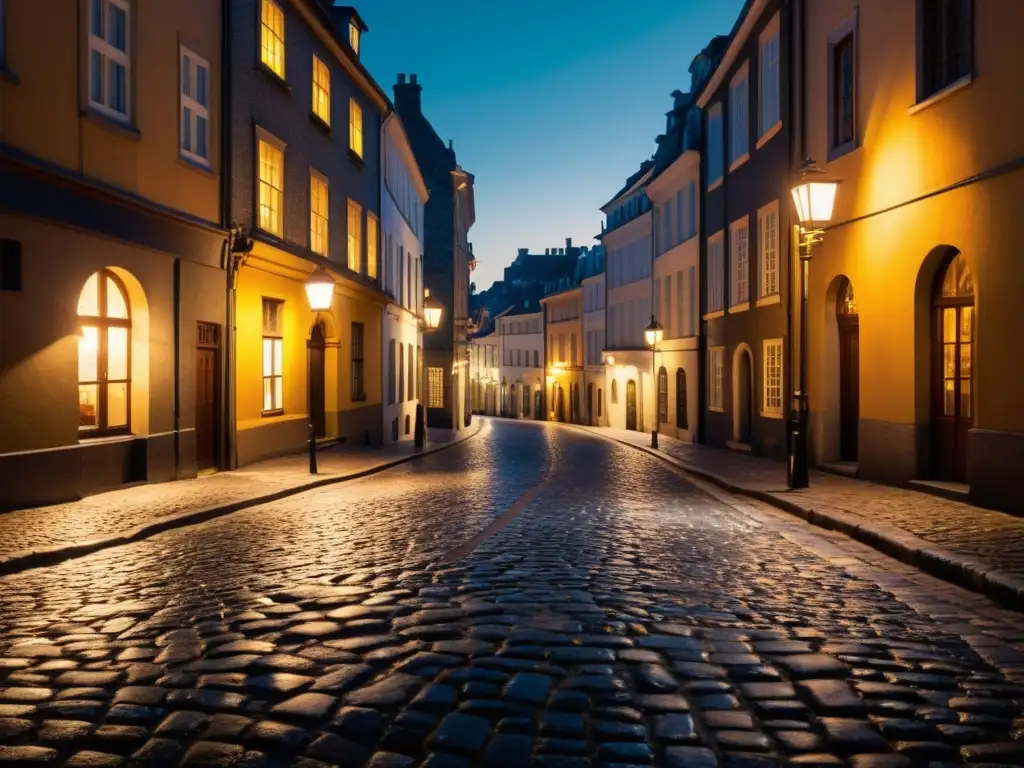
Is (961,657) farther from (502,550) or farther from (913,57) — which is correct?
(913,57)

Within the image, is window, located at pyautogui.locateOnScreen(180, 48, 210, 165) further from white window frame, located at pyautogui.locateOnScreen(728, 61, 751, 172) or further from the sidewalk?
white window frame, located at pyautogui.locateOnScreen(728, 61, 751, 172)

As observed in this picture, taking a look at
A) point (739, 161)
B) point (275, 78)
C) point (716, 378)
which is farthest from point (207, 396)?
point (716, 378)

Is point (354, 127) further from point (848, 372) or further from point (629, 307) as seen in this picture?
point (629, 307)

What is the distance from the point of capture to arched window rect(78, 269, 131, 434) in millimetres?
13438

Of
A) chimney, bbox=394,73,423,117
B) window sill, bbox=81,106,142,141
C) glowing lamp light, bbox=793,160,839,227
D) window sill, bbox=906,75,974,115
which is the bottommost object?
glowing lamp light, bbox=793,160,839,227

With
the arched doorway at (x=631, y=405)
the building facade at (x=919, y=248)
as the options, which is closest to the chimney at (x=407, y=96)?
the arched doorway at (x=631, y=405)

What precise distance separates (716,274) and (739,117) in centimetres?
461

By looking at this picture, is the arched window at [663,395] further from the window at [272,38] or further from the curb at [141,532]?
the curb at [141,532]

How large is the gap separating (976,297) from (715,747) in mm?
9512

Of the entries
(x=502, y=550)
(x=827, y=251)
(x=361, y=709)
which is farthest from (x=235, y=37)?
(x=361, y=709)

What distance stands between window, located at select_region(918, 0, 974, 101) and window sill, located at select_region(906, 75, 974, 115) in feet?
0.24

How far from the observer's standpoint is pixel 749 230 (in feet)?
79.7

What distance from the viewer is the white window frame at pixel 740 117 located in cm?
2401

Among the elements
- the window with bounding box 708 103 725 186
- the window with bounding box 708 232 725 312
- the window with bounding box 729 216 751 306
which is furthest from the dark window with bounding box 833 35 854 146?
the window with bounding box 708 103 725 186
